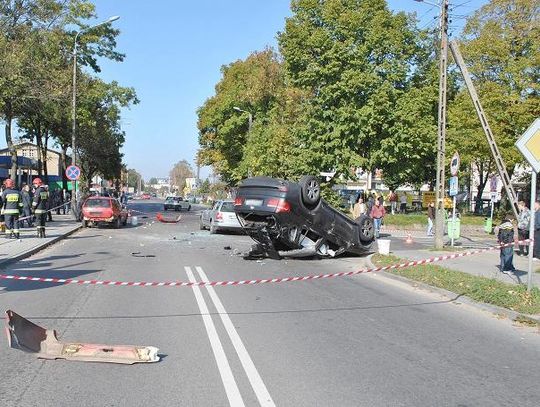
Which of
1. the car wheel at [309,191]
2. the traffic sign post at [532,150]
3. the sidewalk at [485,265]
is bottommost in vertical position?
the sidewalk at [485,265]

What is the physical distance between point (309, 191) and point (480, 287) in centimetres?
548

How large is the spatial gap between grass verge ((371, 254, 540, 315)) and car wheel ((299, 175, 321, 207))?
2689 millimetres

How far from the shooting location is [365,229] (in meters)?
16.9

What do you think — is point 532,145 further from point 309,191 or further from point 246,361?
point 246,361

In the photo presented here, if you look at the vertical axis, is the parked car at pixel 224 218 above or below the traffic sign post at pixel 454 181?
below

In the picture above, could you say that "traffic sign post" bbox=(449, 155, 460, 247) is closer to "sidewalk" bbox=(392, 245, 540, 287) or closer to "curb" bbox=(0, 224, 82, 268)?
"sidewalk" bbox=(392, 245, 540, 287)

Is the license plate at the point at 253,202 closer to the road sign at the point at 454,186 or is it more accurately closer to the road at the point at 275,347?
the road at the point at 275,347

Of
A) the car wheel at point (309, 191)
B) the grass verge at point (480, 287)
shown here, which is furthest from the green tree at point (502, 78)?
the grass verge at point (480, 287)

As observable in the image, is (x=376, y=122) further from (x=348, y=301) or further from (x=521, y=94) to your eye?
(x=348, y=301)

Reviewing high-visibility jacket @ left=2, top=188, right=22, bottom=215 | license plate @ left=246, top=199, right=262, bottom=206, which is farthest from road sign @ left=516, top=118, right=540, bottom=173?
high-visibility jacket @ left=2, top=188, right=22, bottom=215

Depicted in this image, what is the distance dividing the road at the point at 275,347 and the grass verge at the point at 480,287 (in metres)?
0.47

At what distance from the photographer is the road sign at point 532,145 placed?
9.34 m

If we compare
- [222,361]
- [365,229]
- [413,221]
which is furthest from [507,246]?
[413,221]

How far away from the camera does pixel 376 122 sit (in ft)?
105
